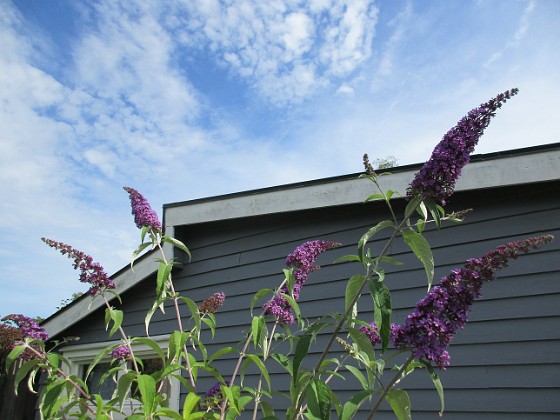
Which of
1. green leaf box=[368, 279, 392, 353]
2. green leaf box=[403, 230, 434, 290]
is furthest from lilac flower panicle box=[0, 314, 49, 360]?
green leaf box=[403, 230, 434, 290]

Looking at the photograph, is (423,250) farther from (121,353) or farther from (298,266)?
(121,353)

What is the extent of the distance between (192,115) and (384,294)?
439 centimetres

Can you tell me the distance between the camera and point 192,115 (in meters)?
5.39

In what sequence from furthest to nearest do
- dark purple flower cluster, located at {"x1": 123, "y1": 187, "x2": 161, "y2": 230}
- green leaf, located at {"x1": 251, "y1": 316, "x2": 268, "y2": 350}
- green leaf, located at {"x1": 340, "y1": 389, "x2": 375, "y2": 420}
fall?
dark purple flower cluster, located at {"x1": 123, "y1": 187, "x2": 161, "y2": 230}
green leaf, located at {"x1": 251, "y1": 316, "x2": 268, "y2": 350}
green leaf, located at {"x1": 340, "y1": 389, "x2": 375, "y2": 420}

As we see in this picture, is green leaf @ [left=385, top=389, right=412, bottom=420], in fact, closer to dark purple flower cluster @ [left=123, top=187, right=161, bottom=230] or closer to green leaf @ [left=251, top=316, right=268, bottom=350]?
green leaf @ [left=251, top=316, right=268, bottom=350]

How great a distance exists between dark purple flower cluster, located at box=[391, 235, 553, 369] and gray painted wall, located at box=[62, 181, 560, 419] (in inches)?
101

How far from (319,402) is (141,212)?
4.15 ft

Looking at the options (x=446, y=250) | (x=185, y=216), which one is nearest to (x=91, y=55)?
(x=185, y=216)

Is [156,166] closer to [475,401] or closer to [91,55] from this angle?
[91,55]

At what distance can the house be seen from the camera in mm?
3490

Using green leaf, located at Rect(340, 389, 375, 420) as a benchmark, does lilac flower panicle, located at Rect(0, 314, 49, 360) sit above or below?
above

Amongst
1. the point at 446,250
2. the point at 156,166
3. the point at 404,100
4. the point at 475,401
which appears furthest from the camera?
the point at 404,100

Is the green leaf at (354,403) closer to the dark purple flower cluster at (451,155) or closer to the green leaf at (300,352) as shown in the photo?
the green leaf at (300,352)

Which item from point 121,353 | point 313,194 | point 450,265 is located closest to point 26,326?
point 121,353
